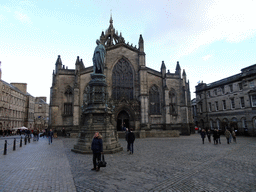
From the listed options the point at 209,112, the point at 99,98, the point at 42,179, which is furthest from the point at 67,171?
the point at 209,112

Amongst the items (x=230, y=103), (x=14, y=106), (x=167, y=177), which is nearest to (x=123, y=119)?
(x=230, y=103)

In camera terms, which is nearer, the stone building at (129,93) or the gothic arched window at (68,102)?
the stone building at (129,93)

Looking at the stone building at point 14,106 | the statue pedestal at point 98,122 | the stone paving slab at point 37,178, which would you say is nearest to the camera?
the stone paving slab at point 37,178

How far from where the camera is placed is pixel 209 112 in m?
36.9

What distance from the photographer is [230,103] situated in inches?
1252

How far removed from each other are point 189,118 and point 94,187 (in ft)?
103

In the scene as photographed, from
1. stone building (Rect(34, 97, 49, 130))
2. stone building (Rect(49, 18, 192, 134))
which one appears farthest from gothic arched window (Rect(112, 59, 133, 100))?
stone building (Rect(34, 97, 49, 130))

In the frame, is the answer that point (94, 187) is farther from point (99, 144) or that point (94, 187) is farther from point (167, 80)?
point (167, 80)

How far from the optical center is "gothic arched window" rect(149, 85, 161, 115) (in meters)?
30.6

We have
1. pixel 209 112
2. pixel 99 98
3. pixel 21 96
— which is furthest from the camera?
pixel 21 96

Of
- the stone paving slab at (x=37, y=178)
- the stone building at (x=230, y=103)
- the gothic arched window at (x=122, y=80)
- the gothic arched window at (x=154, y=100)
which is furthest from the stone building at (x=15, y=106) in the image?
the stone building at (x=230, y=103)

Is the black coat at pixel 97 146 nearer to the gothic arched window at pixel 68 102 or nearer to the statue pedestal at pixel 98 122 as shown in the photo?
the statue pedestal at pixel 98 122

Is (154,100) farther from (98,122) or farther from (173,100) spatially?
(98,122)

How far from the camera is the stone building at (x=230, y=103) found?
27453 mm
